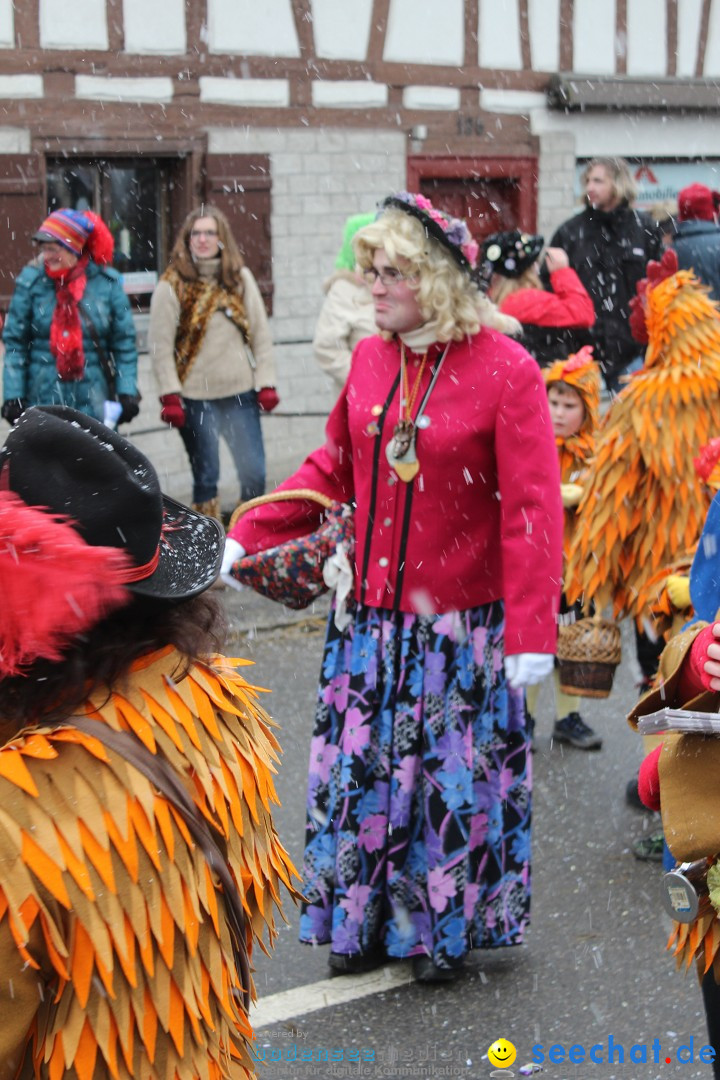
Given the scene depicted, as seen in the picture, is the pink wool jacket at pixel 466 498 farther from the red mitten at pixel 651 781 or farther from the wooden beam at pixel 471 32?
the wooden beam at pixel 471 32

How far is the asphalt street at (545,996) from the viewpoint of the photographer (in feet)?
11.8

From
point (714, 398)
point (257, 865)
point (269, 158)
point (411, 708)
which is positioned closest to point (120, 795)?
point (257, 865)

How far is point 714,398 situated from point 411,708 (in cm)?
143

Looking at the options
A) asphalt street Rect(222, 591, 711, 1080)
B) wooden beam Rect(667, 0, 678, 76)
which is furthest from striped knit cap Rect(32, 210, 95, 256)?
wooden beam Rect(667, 0, 678, 76)

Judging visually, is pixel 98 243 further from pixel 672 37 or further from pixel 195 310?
pixel 672 37

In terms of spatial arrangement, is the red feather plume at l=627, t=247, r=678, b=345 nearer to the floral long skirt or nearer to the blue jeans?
the floral long skirt

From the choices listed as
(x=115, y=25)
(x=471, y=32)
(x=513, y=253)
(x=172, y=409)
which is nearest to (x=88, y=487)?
(x=513, y=253)

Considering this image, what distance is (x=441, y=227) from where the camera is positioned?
3846 mm

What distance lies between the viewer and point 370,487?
390 cm

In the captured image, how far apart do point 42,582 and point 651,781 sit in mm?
1279

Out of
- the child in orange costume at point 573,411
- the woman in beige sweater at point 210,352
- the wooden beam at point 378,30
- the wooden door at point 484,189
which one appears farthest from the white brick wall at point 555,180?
the child in orange costume at point 573,411

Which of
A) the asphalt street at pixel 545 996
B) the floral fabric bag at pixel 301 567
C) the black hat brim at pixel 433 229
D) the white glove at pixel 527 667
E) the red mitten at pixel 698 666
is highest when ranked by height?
the black hat brim at pixel 433 229

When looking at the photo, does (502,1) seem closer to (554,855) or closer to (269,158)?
(269,158)

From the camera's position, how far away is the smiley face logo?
360 centimetres
